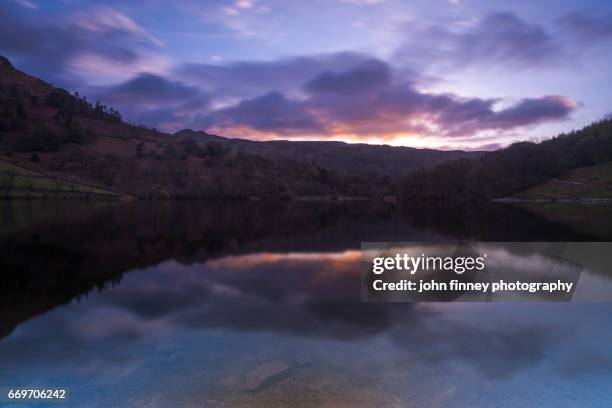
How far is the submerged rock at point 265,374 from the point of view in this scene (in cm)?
949

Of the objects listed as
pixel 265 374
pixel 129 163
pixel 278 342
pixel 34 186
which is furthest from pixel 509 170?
pixel 265 374

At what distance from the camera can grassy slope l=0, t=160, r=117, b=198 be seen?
100812 mm

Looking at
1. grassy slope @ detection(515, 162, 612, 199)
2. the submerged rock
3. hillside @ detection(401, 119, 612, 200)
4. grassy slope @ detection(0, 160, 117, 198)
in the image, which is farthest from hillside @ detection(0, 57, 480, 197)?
the submerged rock

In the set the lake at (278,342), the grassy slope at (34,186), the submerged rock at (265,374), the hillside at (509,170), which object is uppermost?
the hillside at (509,170)

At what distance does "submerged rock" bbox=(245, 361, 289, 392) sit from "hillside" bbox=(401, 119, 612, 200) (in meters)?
163

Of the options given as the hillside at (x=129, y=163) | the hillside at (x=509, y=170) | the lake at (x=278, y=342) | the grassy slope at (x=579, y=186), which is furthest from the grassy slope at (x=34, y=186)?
the grassy slope at (x=579, y=186)

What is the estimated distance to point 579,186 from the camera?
140m

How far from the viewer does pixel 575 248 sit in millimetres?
31125

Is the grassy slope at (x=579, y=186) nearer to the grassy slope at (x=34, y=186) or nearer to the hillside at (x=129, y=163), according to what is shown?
the hillside at (x=129, y=163)

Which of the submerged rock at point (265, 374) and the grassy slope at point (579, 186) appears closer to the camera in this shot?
the submerged rock at point (265, 374)

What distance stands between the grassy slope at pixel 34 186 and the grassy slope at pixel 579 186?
472 ft

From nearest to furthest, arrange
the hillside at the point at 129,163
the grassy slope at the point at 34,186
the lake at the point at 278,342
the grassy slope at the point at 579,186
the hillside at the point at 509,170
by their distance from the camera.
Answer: the lake at the point at 278,342 → the grassy slope at the point at 34,186 → the grassy slope at the point at 579,186 → the hillside at the point at 129,163 → the hillside at the point at 509,170

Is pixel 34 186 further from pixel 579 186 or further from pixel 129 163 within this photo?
pixel 579 186

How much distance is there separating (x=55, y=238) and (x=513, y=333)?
1402 inches
